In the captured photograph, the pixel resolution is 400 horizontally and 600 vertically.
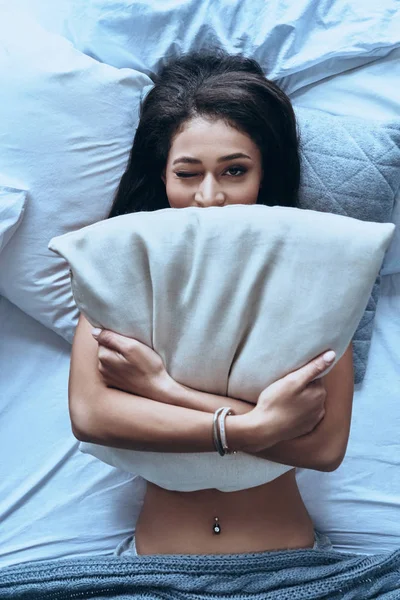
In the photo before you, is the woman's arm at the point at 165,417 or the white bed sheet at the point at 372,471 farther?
the white bed sheet at the point at 372,471

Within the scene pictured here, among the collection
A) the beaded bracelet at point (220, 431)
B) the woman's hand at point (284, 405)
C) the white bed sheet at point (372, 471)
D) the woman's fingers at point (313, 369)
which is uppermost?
the woman's fingers at point (313, 369)

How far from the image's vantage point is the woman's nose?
4.29ft

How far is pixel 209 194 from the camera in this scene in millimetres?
1308

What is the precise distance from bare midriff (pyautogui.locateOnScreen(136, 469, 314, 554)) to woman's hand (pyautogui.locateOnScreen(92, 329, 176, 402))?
0.84ft

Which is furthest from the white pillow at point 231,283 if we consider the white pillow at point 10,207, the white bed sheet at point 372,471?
the white bed sheet at point 372,471

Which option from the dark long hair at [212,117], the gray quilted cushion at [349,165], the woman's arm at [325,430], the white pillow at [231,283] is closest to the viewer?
the white pillow at [231,283]

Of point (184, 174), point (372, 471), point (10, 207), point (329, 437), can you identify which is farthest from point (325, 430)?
point (10, 207)

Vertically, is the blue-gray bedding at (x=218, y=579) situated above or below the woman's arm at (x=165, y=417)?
below

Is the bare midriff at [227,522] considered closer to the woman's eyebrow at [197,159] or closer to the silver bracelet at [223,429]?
the silver bracelet at [223,429]

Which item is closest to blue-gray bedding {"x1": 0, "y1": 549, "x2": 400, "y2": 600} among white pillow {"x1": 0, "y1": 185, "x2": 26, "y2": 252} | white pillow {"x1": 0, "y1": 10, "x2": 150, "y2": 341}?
white pillow {"x1": 0, "y1": 10, "x2": 150, "y2": 341}

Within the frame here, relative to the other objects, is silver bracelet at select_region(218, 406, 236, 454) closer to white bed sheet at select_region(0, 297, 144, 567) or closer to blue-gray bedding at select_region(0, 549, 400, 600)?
blue-gray bedding at select_region(0, 549, 400, 600)

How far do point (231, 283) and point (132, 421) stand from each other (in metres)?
0.28

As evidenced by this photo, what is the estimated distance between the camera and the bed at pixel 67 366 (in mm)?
1556

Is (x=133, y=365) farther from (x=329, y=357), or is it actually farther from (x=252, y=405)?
(x=329, y=357)
